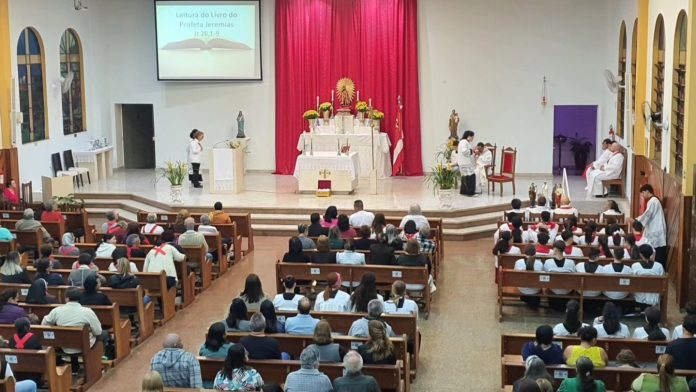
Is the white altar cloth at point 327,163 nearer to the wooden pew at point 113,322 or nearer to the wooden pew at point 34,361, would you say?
the wooden pew at point 113,322

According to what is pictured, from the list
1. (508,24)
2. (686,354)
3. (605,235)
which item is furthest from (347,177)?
(686,354)

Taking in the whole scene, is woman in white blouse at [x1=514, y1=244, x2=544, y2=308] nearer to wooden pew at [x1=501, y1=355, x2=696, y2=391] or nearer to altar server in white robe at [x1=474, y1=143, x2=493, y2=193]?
wooden pew at [x1=501, y1=355, x2=696, y2=391]

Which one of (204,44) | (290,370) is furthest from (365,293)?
(204,44)

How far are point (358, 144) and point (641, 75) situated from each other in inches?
266

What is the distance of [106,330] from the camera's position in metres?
9.78

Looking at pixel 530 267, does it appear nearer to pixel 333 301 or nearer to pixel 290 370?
pixel 333 301

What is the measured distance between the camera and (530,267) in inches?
442

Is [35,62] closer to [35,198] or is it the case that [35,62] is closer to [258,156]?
[35,198]

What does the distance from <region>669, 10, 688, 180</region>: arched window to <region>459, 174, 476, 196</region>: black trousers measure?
5362mm

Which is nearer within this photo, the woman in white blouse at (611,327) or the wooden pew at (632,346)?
the wooden pew at (632,346)

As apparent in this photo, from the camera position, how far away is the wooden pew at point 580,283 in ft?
35.2

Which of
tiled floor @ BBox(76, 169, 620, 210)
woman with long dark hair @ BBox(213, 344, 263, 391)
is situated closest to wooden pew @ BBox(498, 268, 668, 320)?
woman with long dark hair @ BBox(213, 344, 263, 391)

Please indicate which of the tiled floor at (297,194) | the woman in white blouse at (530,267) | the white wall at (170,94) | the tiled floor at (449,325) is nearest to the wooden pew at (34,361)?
the tiled floor at (449,325)

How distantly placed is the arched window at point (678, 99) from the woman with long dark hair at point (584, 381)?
6.92m
